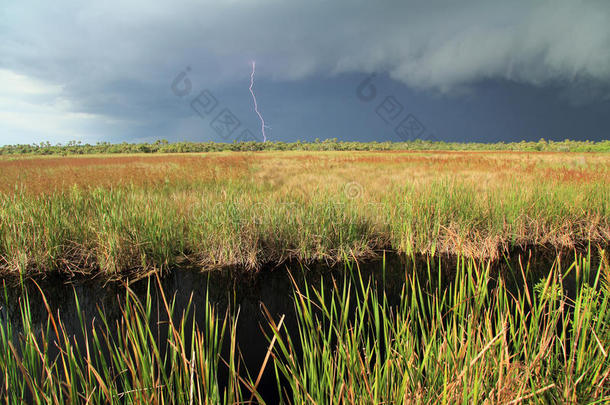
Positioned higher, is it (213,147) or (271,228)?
(213,147)

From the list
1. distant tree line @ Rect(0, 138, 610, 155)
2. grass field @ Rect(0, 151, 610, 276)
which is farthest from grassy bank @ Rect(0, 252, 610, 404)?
distant tree line @ Rect(0, 138, 610, 155)

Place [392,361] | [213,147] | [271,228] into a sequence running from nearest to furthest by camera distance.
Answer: [392,361], [271,228], [213,147]

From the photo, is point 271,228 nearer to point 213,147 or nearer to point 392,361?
point 392,361

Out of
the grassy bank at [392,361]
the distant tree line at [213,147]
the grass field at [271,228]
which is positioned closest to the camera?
the grassy bank at [392,361]

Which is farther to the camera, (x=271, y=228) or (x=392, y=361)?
(x=271, y=228)

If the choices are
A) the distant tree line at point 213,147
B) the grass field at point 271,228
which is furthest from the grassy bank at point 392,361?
the distant tree line at point 213,147

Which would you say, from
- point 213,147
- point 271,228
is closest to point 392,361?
point 271,228

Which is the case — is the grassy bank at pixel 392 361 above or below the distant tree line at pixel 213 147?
below

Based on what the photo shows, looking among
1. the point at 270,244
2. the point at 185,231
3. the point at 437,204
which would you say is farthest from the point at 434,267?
the point at 185,231

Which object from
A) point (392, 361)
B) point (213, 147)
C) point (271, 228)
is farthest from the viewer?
point (213, 147)

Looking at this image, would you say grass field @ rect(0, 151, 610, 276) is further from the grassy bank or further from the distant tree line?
the distant tree line

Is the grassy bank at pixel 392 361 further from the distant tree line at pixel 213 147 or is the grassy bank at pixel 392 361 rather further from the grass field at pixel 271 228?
the distant tree line at pixel 213 147

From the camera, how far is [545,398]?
1396 millimetres

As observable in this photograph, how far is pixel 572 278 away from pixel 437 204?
6.52 ft
